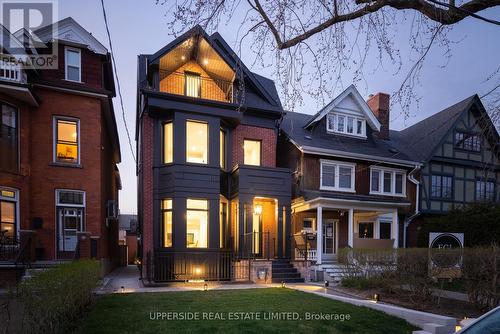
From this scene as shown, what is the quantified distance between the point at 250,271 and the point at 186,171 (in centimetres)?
485

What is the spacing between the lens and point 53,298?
533 cm

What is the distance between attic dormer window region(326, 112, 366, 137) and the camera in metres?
20.3

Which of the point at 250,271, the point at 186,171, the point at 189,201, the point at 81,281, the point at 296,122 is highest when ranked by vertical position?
the point at 296,122

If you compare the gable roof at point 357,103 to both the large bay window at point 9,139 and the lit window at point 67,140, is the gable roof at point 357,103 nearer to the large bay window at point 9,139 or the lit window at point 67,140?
the lit window at point 67,140

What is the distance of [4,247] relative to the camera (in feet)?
40.6

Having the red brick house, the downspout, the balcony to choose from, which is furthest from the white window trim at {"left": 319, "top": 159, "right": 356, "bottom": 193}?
the balcony

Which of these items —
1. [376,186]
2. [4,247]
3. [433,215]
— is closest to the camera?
[4,247]

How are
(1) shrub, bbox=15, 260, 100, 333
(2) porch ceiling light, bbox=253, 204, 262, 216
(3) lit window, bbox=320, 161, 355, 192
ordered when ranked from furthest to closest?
(3) lit window, bbox=320, 161, 355, 192 < (2) porch ceiling light, bbox=253, 204, 262, 216 < (1) shrub, bbox=15, 260, 100, 333

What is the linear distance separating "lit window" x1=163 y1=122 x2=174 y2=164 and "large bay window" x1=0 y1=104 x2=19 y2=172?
5581 mm

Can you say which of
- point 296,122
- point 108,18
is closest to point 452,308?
point 108,18

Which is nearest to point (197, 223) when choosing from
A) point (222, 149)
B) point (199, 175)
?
point (199, 175)

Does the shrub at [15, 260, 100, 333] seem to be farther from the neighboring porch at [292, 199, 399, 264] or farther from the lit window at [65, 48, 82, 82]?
the neighboring porch at [292, 199, 399, 264]

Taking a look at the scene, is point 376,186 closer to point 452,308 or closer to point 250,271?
point 250,271

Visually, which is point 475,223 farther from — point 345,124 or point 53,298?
point 53,298
